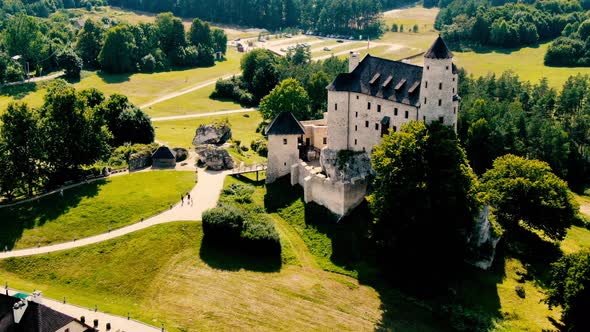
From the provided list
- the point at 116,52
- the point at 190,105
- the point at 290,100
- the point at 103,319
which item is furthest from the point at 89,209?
the point at 116,52

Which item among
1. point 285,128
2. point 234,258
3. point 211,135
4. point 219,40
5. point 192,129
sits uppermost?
point 219,40

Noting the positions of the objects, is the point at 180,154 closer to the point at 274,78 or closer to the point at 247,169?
the point at 247,169

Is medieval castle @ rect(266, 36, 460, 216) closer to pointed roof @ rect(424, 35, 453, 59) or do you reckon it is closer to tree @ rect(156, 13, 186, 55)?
pointed roof @ rect(424, 35, 453, 59)

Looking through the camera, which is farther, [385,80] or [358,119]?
[358,119]

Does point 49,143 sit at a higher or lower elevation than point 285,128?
lower

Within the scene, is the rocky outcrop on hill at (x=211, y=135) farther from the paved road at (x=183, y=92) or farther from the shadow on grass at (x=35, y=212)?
the paved road at (x=183, y=92)

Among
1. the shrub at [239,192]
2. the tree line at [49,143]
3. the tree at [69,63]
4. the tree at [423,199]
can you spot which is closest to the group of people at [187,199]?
the shrub at [239,192]

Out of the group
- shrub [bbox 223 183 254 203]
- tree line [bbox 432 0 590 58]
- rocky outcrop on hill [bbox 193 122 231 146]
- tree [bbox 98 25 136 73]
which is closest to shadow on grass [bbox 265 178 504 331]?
shrub [bbox 223 183 254 203]
